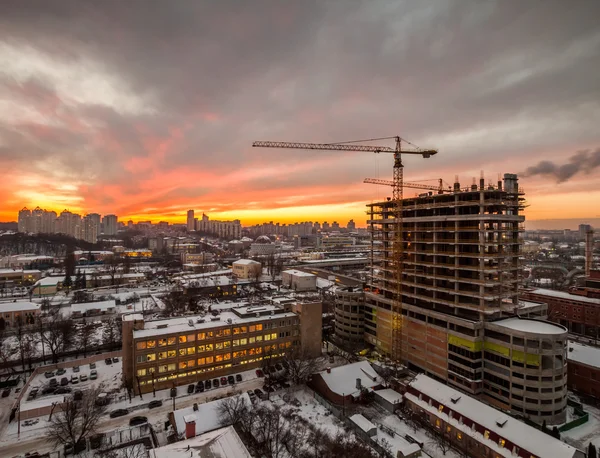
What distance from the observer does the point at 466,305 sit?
1542 inches

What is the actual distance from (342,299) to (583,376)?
31.9 metres

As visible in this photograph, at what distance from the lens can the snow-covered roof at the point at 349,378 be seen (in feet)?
120

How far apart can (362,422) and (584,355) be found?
30.5 m

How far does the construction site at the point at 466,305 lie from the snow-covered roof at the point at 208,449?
90.8 ft

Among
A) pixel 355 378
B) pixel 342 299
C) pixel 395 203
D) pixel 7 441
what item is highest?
pixel 395 203

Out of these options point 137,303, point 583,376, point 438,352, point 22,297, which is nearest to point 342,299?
point 438,352

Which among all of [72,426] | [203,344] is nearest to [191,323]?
[203,344]

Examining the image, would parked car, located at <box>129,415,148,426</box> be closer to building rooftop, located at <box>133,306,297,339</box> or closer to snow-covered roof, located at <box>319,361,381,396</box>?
building rooftop, located at <box>133,306,297,339</box>

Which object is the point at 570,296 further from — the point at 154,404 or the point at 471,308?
the point at 154,404

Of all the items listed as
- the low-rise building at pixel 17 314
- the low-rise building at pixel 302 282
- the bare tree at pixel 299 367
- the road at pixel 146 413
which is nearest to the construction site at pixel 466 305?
the bare tree at pixel 299 367

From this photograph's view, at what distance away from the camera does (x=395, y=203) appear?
51000mm

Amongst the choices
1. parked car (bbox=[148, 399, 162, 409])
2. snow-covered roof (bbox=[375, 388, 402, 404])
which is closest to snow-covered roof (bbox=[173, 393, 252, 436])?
parked car (bbox=[148, 399, 162, 409])

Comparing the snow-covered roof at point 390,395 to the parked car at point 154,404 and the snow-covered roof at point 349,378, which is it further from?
the parked car at point 154,404

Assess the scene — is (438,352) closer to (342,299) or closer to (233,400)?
(342,299)
